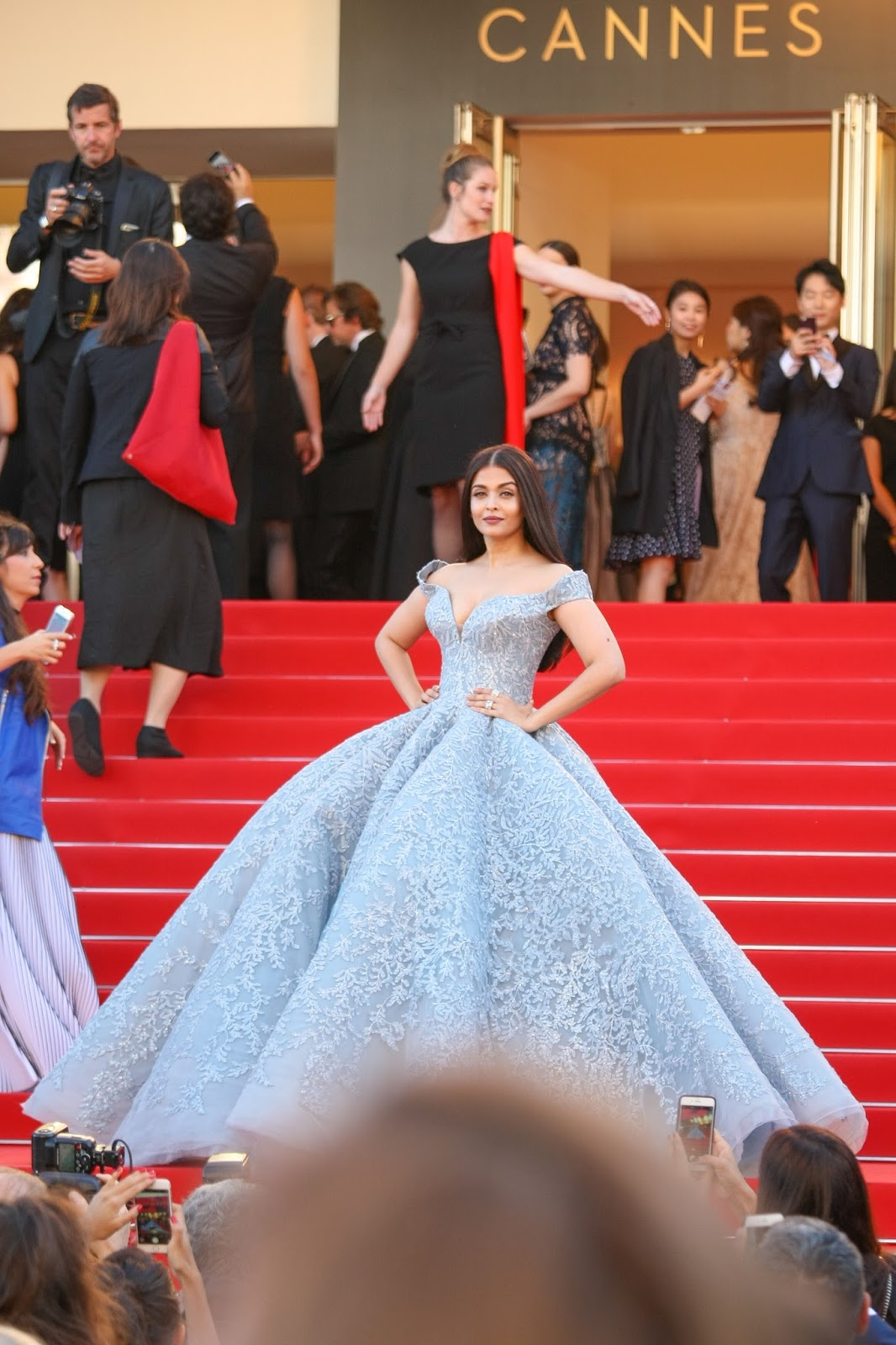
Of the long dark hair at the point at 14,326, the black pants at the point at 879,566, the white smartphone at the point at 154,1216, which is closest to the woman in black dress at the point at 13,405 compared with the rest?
the long dark hair at the point at 14,326

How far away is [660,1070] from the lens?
14.7 feet

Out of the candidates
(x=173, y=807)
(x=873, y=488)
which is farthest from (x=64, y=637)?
(x=873, y=488)

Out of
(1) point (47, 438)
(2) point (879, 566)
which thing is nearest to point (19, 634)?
(1) point (47, 438)

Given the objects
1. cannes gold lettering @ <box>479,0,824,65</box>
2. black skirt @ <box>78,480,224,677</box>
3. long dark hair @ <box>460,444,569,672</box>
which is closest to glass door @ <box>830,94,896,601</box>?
cannes gold lettering @ <box>479,0,824,65</box>

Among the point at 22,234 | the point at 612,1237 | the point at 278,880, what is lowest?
the point at 278,880

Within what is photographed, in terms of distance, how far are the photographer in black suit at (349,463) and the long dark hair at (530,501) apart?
4444mm

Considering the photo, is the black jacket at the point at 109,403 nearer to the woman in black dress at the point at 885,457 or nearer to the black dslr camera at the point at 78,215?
the black dslr camera at the point at 78,215

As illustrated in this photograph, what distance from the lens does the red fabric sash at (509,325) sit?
8094mm

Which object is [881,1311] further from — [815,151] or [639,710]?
[815,151]

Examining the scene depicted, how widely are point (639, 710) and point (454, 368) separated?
1607 millimetres

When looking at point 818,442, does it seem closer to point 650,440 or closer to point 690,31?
point 650,440

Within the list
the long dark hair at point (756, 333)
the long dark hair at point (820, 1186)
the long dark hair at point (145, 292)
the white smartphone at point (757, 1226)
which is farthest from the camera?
the long dark hair at point (756, 333)

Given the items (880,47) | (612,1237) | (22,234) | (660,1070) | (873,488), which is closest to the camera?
(612,1237)

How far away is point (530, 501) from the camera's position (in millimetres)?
5191
